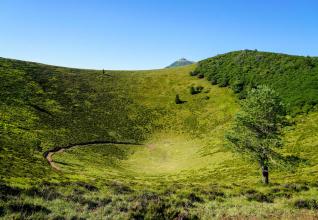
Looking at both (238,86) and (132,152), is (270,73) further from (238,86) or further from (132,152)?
(132,152)

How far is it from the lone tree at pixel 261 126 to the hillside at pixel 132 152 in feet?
6.07

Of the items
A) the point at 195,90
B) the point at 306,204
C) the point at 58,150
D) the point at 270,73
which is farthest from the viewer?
the point at 195,90

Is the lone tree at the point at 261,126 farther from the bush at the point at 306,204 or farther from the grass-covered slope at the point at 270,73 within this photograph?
the grass-covered slope at the point at 270,73

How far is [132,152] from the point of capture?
82.4 metres

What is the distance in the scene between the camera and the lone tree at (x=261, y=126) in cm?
4253

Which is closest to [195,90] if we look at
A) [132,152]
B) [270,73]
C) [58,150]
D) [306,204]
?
[270,73]

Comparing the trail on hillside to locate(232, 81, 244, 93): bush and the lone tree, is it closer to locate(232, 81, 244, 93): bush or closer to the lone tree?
the lone tree

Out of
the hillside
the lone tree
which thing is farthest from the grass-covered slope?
the lone tree

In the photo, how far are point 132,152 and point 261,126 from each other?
44005mm

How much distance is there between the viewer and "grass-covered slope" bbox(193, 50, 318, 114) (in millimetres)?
94562

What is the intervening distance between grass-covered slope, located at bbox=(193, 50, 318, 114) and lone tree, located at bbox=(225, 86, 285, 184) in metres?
44.6

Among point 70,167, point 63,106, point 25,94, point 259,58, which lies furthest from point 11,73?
point 259,58

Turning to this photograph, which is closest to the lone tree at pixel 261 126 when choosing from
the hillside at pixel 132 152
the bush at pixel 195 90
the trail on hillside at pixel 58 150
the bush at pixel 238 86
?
the hillside at pixel 132 152

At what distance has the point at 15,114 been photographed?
87688 millimetres
